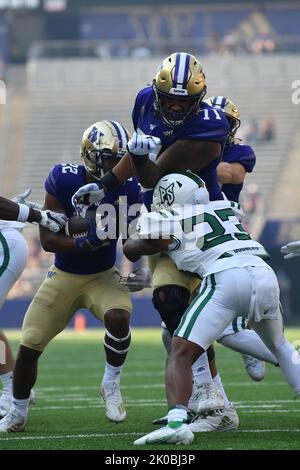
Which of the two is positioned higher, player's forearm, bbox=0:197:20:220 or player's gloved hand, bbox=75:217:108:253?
player's forearm, bbox=0:197:20:220

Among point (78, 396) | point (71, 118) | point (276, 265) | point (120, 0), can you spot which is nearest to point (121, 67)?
point (71, 118)

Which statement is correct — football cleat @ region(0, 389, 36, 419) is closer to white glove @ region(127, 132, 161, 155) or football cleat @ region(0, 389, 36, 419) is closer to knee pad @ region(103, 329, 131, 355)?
knee pad @ region(103, 329, 131, 355)

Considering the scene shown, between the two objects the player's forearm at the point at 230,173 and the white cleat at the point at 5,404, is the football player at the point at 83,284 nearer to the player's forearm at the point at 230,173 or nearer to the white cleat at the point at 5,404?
the player's forearm at the point at 230,173

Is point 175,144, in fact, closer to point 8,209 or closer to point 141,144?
Result: point 141,144

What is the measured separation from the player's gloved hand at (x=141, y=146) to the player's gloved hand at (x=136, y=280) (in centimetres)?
101

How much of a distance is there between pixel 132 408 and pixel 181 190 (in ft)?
7.04

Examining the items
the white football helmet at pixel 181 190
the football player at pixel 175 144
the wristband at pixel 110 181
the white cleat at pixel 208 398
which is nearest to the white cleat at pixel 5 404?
the white cleat at pixel 208 398

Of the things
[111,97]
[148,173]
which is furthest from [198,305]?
[111,97]

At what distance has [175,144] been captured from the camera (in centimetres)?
501

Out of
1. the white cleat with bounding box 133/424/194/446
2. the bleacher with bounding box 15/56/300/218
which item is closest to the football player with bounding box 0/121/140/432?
the white cleat with bounding box 133/424/194/446

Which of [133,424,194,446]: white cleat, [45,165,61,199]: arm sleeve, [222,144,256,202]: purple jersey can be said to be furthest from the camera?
[222,144,256,202]: purple jersey

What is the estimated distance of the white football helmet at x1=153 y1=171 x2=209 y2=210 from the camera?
4812mm

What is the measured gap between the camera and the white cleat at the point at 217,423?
5355mm

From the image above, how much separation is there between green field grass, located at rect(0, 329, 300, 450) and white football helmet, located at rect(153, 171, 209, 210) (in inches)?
41.6
